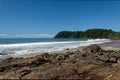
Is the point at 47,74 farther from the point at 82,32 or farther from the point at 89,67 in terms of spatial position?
the point at 82,32

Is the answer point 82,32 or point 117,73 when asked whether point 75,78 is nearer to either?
point 117,73

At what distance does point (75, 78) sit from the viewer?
334 inches

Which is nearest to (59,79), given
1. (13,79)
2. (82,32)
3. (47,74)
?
(47,74)

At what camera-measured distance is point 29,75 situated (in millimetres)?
8875

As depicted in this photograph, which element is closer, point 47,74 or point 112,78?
point 112,78

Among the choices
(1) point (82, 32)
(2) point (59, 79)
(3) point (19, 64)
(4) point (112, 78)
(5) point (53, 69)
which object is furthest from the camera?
(1) point (82, 32)

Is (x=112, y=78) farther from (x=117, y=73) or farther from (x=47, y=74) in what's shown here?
(x=47, y=74)

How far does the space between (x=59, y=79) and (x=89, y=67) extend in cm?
176

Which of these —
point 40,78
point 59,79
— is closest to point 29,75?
point 40,78

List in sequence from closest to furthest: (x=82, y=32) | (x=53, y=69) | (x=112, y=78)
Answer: (x=112, y=78) → (x=53, y=69) → (x=82, y=32)

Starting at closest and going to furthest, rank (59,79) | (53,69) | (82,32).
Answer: (59,79) → (53,69) → (82,32)

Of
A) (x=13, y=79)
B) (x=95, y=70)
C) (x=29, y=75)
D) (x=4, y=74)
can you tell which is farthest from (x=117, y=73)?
(x=4, y=74)

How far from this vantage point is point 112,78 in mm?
8016

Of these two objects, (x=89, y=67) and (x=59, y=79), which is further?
(x=89, y=67)
